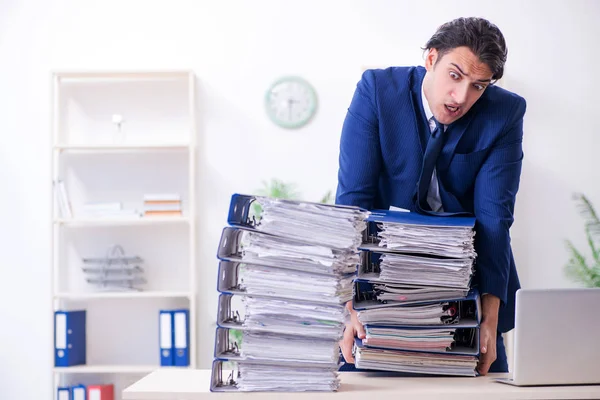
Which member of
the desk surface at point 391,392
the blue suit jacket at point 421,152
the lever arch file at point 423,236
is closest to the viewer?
the desk surface at point 391,392

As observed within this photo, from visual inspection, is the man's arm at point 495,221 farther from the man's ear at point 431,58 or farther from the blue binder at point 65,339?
the blue binder at point 65,339

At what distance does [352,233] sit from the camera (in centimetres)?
145

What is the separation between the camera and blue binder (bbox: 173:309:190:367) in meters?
4.27

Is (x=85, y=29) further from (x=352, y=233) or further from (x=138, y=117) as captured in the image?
(x=352, y=233)

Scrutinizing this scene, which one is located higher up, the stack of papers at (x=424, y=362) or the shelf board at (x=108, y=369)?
the stack of papers at (x=424, y=362)

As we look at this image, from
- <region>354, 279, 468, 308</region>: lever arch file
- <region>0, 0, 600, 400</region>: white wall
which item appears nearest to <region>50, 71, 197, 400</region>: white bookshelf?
<region>0, 0, 600, 400</region>: white wall

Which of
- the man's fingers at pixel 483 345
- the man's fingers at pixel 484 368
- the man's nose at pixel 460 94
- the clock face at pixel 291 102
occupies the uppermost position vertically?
the clock face at pixel 291 102

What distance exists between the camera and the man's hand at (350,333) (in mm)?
1661

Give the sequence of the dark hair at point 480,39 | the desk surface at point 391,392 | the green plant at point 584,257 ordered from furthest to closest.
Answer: the green plant at point 584,257
the dark hair at point 480,39
the desk surface at point 391,392

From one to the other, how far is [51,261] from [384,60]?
2.11 m

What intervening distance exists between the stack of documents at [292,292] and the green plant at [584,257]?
10.3ft

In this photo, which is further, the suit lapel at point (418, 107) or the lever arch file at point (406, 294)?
the suit lapel at point (418, 107)

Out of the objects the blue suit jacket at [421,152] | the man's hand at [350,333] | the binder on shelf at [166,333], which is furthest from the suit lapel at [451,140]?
the binder on shelf at [166,333]

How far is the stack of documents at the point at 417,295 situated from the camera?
1.59 m
